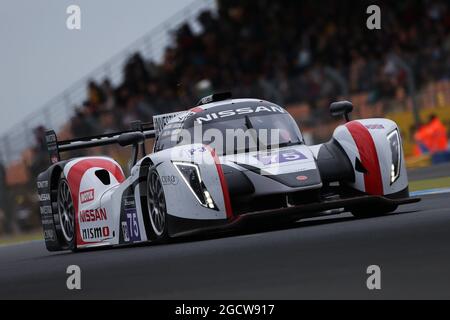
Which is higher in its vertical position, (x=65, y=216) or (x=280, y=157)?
(x=280, y=157)

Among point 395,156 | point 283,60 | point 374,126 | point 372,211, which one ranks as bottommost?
point 372,211

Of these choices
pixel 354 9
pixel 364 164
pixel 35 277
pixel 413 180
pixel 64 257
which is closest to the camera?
pixel 35 277

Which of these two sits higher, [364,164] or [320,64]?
[320,64]

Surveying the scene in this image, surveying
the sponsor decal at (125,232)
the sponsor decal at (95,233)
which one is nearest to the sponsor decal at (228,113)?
A: the sponsor decal at (125,232)

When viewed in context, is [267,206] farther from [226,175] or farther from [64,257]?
[64,257]

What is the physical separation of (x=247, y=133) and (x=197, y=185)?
3.81 ft

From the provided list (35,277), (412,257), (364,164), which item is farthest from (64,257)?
(412,257)

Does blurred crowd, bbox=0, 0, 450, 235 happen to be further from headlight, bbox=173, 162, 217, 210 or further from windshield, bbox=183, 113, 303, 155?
headlight, bbox=173, 162, 217, 210

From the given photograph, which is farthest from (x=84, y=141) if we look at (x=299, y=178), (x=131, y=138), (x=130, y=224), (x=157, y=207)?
(x=299, y=178)

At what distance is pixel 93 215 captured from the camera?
11.5 m

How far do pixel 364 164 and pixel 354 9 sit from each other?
14.7m

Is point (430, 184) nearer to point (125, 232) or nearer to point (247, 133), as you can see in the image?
point (247, 133)

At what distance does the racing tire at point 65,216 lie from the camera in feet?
39.4

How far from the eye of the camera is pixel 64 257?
36.3ft
